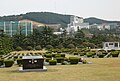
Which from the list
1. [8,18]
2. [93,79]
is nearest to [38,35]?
[93,79]

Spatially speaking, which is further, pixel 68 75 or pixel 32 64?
pixel 32 64

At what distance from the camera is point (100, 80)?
43.6ft

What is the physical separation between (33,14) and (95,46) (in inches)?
5030

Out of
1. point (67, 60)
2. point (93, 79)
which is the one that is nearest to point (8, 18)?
point (67, 60)

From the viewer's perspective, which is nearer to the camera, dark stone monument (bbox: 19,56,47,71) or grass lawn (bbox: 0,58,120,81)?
grass lawn (bbox: 0,58,120,81)

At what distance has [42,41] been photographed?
72.4 metres

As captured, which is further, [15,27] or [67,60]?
[15,27]

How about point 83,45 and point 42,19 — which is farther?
point 42,19

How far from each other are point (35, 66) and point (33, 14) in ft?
584

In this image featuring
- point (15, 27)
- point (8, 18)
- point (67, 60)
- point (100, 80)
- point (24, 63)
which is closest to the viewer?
point (100, 80)

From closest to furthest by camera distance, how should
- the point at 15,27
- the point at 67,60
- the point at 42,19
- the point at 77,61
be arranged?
the point at 77,61
the point at 67,60
the point at 15,27
the point at 42,19

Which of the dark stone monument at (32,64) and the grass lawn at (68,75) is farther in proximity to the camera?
the dark stone monument at (32,64)

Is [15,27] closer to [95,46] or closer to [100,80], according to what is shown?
[95,46]

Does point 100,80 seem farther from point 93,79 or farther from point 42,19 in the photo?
point 42,19
